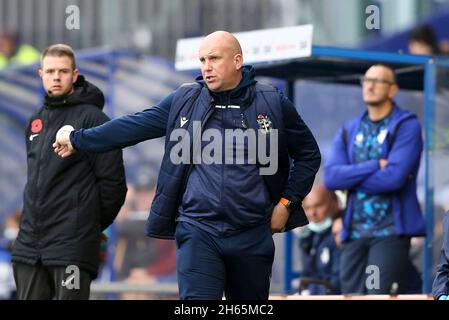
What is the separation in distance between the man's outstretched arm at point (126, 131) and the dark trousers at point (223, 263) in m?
0.59

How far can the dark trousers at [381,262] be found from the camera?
11.4m

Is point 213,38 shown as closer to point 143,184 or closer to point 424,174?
point 424,174

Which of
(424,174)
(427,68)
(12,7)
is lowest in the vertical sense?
(424,174)

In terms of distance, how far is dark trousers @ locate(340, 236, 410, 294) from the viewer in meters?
11.4

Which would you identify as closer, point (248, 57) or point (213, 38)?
point (213, 38)

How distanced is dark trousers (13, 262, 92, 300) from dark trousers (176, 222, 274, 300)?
1.46 metres

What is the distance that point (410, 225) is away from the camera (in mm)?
11547

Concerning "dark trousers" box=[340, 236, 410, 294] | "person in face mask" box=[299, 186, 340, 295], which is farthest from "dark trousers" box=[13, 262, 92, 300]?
"person in face mask" box=[299, 186, 340, 295]

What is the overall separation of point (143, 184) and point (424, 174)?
5.09 m

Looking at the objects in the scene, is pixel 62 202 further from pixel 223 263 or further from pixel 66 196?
pixel 223 263

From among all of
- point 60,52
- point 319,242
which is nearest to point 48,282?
point 60,52

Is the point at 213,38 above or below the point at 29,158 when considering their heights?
above

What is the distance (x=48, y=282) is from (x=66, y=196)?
1.90 ft
